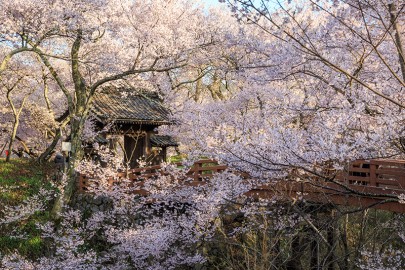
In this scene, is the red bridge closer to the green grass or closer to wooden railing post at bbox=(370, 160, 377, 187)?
wooden railing post at bbox=(370, 160, 377, 187)

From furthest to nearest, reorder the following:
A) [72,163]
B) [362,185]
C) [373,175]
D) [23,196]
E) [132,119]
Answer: [132,119] → [23,196] → [72,163] → [373,175] → [362,185]

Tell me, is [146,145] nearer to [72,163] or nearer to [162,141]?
[162,141]

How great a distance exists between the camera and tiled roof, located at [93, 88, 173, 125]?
1930 cm

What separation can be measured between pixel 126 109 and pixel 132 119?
0.70 meters

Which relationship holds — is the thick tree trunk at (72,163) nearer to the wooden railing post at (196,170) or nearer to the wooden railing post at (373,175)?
the wooden railing post at (196,170)

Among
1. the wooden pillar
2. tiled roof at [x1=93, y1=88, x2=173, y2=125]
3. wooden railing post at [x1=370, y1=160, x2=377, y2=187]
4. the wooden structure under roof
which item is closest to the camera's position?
wooden railing post at [x1=370, y1=160, x2=377, y2=187]

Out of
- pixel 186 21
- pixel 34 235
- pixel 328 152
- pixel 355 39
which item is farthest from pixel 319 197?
pixel 186 21

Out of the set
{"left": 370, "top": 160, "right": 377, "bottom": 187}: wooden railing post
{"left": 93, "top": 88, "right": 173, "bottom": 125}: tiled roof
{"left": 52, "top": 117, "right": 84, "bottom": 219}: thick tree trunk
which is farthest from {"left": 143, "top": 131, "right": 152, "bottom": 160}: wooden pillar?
{"left": 370, "top": 160, "right": 377, "bottom": 187}: wooden railing post

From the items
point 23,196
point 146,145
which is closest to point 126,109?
point 146,145

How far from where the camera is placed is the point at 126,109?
20.2m

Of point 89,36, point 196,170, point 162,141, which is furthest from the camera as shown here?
point 162,141

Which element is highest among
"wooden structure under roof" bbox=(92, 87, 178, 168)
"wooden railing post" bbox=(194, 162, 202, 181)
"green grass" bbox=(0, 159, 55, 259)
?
"wooden structure under roof" bbox=(92, 87, 178, 168)

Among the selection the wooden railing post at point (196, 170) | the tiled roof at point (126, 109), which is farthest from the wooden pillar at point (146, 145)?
the wooden railing post at point (196, 170)

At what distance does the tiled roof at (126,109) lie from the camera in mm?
19297
